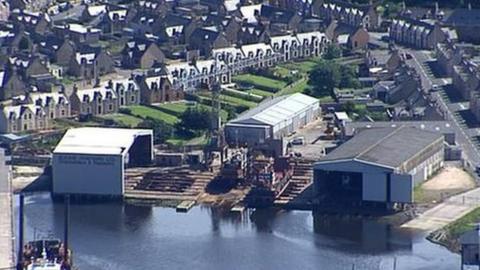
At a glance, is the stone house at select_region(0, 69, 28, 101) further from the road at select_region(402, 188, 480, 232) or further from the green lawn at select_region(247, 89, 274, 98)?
the road at select_region(402, 188, 480, 232)

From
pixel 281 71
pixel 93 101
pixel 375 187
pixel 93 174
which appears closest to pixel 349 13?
pixel 281 71

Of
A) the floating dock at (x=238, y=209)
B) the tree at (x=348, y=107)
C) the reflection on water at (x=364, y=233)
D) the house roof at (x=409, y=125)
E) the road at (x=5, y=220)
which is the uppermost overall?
the house roof at (x=409, y=125)

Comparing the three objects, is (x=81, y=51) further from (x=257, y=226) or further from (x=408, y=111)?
(x=257, y=226)

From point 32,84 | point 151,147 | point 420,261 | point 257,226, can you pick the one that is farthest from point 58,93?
point 420,261

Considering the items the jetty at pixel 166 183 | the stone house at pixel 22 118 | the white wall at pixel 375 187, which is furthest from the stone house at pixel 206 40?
the white wall at pixel 375 187

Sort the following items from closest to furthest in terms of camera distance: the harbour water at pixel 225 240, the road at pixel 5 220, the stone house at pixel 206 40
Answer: the road at pixel 5 220 → the harbour water at pixel 225 240 → the stone house at pixel 206 40

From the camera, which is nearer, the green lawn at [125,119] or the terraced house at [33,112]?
the terraced house at [33,112]

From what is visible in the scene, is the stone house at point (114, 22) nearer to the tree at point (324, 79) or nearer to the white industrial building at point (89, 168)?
the tree at point (324, 79)
